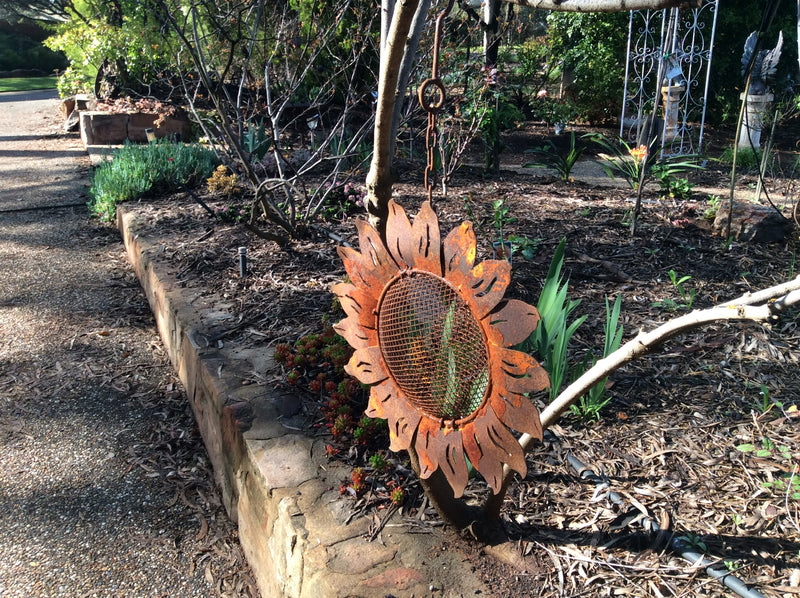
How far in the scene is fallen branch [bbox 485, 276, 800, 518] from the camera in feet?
3.82

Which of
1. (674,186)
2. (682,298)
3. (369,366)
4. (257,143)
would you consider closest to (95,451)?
(369,366)

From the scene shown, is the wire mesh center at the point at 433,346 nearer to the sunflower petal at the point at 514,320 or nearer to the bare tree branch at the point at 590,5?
the sunflower petal at the point at 514,320


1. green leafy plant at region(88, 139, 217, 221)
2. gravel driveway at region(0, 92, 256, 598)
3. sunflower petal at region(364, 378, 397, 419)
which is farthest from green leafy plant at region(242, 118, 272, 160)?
sunflower petal at region(364, 378, 397, 419)

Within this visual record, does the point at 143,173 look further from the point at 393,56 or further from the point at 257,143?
the point at 393,56

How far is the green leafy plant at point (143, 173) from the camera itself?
19.2 feet

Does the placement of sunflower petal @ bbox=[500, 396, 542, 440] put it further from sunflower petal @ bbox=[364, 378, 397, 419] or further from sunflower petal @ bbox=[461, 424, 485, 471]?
sunflower petal @ bbox=[364, 378, 397, 419]

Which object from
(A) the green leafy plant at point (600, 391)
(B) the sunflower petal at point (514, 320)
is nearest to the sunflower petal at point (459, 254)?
(B) the sunflower petal at point (514, 320)

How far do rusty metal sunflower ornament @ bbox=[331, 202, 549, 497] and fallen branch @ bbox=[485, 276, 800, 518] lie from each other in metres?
0.12

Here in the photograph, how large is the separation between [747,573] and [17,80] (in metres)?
25.6

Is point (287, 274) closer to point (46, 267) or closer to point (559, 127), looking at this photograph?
point (46, 267)

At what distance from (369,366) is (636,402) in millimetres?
1268

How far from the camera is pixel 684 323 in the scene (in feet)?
4.21

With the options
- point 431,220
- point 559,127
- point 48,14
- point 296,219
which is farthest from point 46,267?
point 48,14

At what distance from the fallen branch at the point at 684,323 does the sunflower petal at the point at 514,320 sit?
20cm
